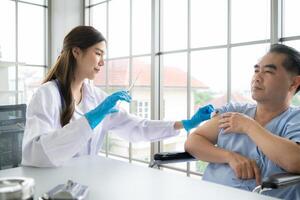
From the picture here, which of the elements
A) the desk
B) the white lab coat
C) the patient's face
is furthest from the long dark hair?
the patient's face

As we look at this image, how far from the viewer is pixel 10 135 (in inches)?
77.6

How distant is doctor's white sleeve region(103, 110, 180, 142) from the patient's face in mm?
612

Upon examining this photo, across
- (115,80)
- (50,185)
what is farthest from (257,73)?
(115,80)

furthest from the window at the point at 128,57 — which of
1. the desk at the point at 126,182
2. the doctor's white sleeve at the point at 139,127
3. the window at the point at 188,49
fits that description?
the desk at the point at 126,182

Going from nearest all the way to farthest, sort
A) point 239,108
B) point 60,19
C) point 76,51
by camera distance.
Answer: point 239,108 < point 76,51 < point 60,19

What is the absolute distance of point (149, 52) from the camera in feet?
10.3

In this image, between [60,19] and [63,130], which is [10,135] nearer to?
[63,130]

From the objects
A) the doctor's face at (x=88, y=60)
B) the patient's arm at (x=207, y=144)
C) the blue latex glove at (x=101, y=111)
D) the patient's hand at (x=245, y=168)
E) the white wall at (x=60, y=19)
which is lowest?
the patient's hand at (x=245, y=168)

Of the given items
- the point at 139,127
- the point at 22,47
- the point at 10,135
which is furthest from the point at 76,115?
the point at 22,47

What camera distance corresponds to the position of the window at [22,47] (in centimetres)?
365

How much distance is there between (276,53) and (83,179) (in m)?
1.14

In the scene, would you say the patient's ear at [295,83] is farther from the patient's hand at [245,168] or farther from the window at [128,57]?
the window at [128,57]

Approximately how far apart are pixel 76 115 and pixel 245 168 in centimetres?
98

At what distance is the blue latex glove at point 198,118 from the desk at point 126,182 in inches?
25.7
